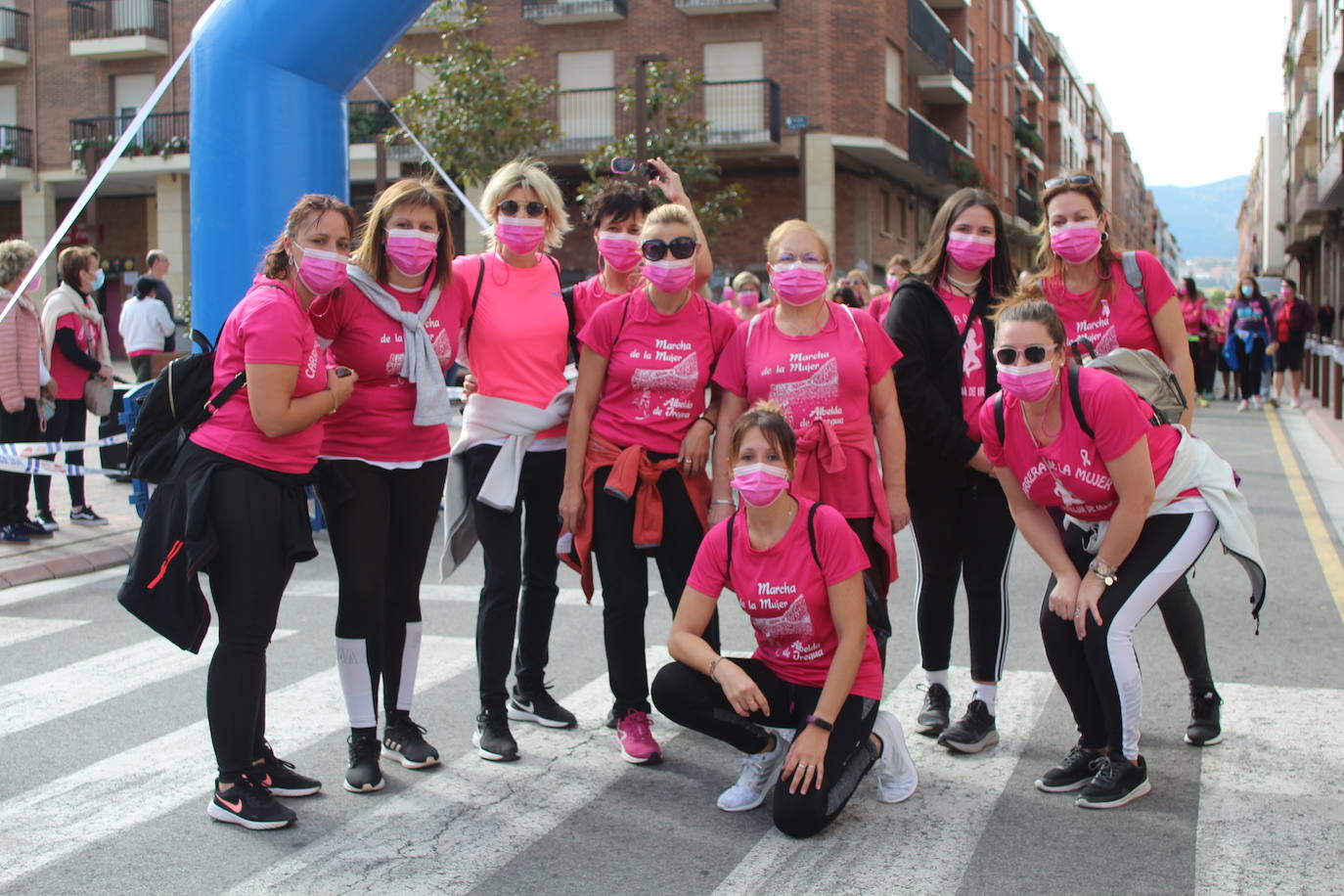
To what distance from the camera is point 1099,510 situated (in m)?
4.43

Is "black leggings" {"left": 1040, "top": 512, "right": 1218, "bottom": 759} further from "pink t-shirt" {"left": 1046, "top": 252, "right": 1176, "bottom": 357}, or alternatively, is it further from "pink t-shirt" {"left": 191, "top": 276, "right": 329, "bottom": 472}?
"pink t-shirt" {"left": 191, "top": 276, "right": 329, "bottom": 472}

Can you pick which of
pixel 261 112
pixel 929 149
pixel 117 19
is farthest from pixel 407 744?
pixel 117 19

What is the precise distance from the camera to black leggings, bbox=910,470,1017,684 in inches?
197

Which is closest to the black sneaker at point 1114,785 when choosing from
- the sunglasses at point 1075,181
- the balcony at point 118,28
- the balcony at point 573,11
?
the sunglasses at point 1075,181

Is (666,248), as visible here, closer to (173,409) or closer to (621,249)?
(621,249)

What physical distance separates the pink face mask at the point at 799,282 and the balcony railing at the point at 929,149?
33652 millimetres

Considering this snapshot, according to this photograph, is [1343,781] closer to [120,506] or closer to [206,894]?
[206,894]

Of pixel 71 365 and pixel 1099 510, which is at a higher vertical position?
pixel 71 365

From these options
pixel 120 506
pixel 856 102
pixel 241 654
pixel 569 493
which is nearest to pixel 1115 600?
pixel 569 493

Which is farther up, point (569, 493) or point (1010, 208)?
point (1010, 208)

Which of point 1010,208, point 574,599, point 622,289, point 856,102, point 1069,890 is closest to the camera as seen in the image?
point 1069,890

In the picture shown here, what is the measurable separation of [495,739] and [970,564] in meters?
1.82

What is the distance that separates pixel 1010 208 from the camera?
58.4m

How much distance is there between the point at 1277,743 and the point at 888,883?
1.94 metres
